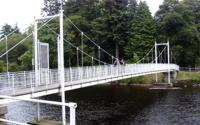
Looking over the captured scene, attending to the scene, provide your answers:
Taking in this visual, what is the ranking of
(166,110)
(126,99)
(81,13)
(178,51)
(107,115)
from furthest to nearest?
(81,13)
(178,51)
(126,99)
(166,110)
(107,115)

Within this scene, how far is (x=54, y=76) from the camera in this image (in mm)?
26578

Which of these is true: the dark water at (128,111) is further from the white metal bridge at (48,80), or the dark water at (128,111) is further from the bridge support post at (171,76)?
the bridge support post at (171,76)

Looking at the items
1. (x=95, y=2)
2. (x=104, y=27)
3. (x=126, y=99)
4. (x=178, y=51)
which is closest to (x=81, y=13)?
(x=95, y=2)

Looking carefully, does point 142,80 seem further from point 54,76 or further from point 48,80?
point 48,80

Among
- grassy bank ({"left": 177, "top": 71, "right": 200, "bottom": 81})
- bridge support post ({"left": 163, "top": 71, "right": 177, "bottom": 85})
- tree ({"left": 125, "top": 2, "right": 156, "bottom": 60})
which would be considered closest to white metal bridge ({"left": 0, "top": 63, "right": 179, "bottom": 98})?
bridge support post ({"left": 163, "top": 71, "right": 177, "bottom": 85})

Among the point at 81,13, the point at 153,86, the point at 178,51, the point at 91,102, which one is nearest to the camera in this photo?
the point at 91,102

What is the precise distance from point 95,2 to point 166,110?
147ft

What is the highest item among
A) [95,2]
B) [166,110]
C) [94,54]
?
[95,2]

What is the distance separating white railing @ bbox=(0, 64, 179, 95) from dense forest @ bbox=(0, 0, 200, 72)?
52.4ft

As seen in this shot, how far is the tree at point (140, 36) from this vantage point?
63.3 metres

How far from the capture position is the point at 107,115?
1163 inches

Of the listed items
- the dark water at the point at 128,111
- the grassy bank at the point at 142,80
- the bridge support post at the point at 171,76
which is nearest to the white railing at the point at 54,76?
the dark water at the point at 128,111

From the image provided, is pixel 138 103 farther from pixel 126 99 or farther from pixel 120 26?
pixel 120 26

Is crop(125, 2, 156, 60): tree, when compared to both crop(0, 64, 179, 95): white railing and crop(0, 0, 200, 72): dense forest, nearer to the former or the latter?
crop(0, 0, 200, 72): dense forest
